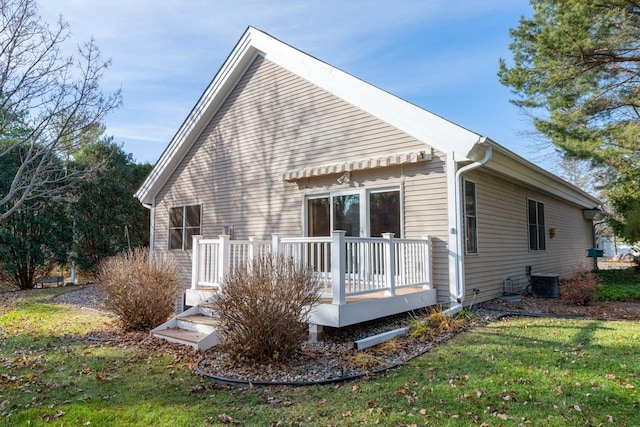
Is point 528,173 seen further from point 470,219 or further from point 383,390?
point 383,390

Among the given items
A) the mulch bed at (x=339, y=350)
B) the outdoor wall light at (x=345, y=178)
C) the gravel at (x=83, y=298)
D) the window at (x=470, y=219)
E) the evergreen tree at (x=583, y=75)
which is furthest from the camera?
the evergreen tree at (x=583, y=75)

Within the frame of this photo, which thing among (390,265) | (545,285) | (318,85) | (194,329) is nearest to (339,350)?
(390,265)

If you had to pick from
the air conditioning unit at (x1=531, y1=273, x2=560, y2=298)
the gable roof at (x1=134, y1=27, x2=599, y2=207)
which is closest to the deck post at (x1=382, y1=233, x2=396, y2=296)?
the gable roof at (x1=134, y1=27, x2=599, y2=207)

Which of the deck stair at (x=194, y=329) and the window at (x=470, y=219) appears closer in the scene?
the deck stair at (x=194, y=329)

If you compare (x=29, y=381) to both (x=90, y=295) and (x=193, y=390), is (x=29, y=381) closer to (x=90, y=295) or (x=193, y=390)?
(x=193, y=390)

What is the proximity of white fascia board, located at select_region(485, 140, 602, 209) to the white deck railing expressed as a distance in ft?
6.84

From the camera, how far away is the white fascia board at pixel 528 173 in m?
7.44

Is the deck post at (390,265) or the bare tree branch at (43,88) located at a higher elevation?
the bare tree branch at (43,88)

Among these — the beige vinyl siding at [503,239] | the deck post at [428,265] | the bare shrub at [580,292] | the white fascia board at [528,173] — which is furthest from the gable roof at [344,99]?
the bare shrub at [580,292]

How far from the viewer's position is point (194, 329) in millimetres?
6344

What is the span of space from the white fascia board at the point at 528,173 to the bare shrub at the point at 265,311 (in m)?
4.28

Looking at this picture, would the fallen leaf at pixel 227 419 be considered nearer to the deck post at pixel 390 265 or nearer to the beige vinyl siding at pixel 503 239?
the deck post at pixel 390 265

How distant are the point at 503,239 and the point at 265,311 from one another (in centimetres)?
629

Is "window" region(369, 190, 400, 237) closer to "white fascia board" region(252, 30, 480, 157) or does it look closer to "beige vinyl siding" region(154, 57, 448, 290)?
"beige vinyl siding" region(154, 57, 448, 290)
